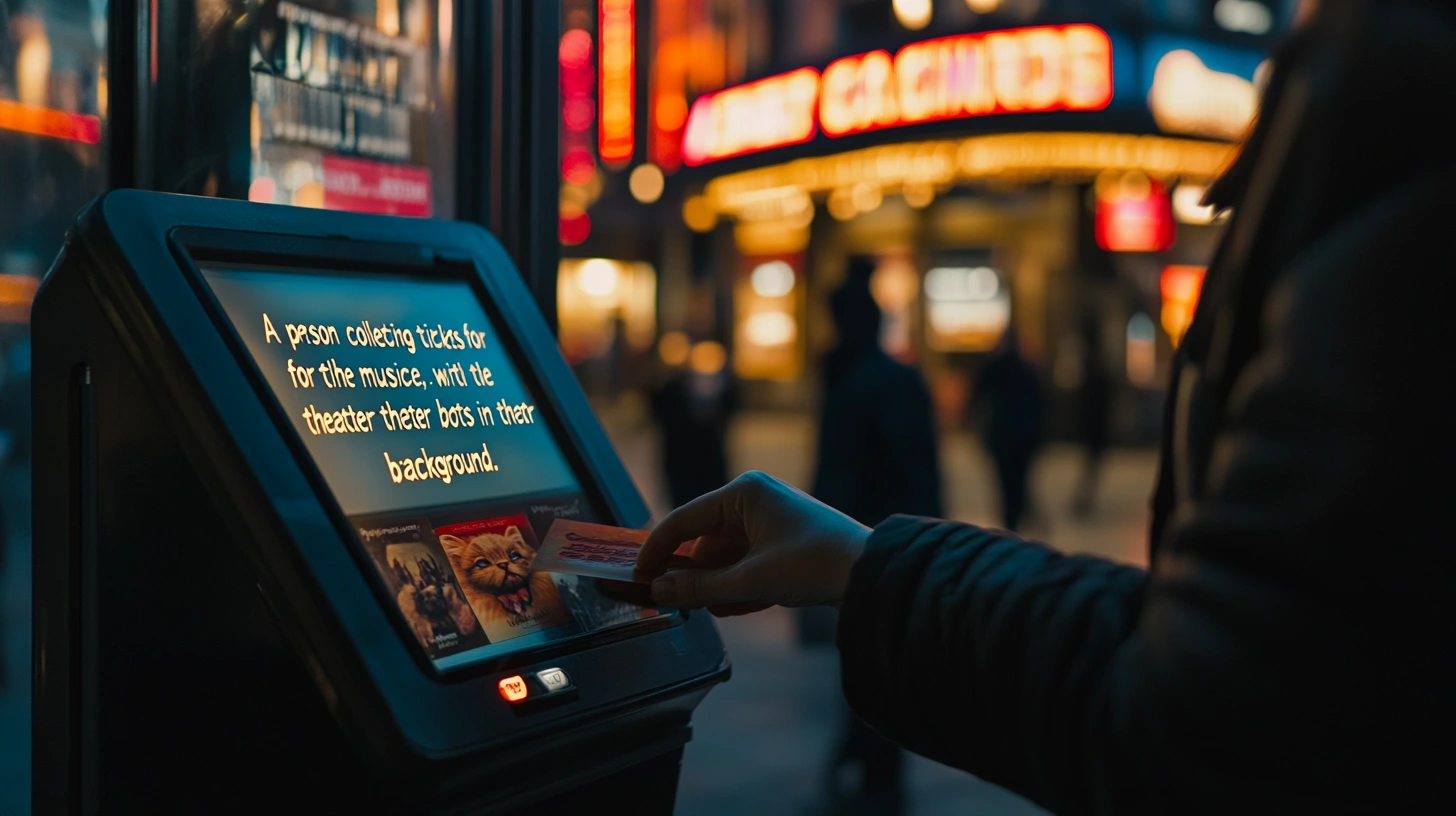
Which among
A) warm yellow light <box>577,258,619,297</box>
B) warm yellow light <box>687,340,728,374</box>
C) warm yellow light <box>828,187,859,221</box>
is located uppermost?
warm yellow light <box>828,187,859,221</box>

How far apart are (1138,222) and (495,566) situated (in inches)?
676

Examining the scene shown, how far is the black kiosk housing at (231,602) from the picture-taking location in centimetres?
125

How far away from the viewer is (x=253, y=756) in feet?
4.35

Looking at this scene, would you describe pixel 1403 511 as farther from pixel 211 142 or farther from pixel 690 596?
pixel 211 142

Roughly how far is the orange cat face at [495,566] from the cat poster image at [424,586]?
0.02 metres

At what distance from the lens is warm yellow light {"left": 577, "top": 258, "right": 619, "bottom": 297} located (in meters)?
27.4

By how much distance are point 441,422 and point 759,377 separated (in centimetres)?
2173

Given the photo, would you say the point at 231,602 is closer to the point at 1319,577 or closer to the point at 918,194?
the point at 1319,577

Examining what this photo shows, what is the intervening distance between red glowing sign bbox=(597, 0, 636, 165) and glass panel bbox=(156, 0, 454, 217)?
1841 centimetres

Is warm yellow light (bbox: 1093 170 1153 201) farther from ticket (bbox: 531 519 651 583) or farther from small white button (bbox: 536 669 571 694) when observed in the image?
small white button (bbox: 536 669 571 694)

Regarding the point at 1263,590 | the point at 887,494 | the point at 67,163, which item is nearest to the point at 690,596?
the point at 1263,590

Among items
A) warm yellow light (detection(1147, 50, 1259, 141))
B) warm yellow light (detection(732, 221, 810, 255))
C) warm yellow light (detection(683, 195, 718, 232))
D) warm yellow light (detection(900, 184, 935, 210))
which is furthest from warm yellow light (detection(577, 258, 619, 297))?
warm yellow light (detection(1147, 50, 1259, 141))

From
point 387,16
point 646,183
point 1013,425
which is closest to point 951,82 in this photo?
point 1013,425

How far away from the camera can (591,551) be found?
1442mm
